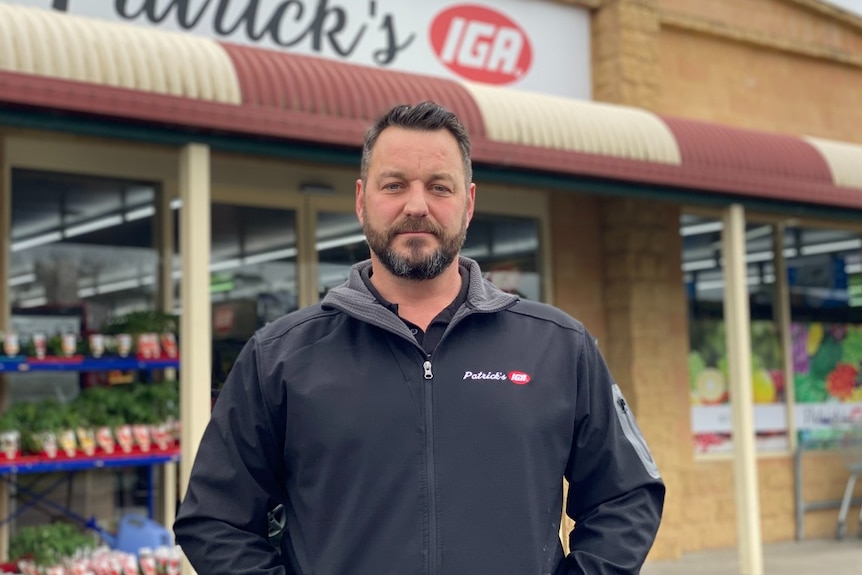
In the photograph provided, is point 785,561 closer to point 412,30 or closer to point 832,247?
point 832,247

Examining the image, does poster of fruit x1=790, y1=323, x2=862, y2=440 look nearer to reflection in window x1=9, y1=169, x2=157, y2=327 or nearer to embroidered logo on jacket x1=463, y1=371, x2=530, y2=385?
reflection in window x1=9, y1=169, x2=157, y2=327

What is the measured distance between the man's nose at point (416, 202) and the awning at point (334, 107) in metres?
3.68

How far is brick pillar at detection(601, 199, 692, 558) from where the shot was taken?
1001 cm

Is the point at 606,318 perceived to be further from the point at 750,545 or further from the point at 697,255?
the point at 750,545

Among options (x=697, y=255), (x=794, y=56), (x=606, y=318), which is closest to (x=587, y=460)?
(x=606, y=318)

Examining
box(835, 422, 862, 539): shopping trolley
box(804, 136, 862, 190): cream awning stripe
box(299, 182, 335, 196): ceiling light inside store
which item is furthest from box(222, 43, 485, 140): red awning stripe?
box(835, 422, 862, 539): shopping trolley

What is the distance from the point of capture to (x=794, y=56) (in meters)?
12.1

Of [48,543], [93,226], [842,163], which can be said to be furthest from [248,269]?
[842,163]

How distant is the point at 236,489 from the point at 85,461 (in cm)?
493

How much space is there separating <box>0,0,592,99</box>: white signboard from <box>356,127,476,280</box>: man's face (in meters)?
5.85

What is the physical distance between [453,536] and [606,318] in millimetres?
8133

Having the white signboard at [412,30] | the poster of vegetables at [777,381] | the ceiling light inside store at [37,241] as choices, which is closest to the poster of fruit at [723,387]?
the poster of vegetables at [777,381]

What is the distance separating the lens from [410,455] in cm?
229

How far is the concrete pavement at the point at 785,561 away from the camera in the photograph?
9328 mm
